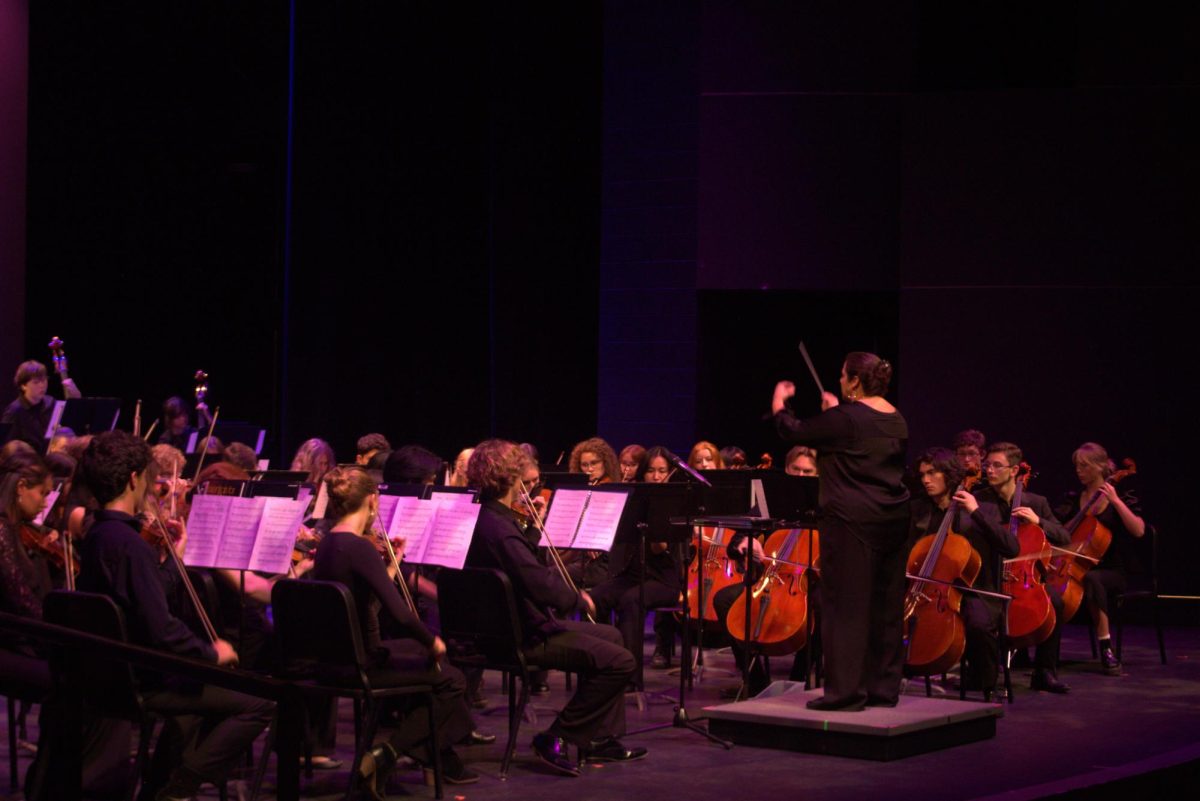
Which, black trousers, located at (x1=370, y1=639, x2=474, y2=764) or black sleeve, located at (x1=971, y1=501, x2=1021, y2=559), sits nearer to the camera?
black trousers, located at (x1=370, y1=639, x2=474, y2=764)

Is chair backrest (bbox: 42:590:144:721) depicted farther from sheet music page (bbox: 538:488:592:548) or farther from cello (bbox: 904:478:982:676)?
cello (bbox: 904:478:982:676)

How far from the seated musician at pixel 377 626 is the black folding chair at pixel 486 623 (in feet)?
0.75

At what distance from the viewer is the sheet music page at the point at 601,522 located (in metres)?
5.77

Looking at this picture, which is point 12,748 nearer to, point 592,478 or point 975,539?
point 592,478

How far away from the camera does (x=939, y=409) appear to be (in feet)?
32.9

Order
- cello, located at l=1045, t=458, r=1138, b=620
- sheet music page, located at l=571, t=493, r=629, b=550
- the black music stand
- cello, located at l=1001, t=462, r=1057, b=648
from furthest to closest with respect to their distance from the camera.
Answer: cello, located at l=1045, t=458, r=1138, b=620 < cello, located at l=1001, t=462, r=1057, b=648 < the black music stand < sheet music page, located at l=571, t=493, r=629, b=550

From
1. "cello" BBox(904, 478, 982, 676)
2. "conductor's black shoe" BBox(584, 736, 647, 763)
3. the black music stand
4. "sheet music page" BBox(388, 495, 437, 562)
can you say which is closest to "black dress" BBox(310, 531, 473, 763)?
"sheet music page" BBox(388, 495, 437, 562)

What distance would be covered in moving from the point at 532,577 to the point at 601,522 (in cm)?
69

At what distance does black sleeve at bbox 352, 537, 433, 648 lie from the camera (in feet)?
15.0

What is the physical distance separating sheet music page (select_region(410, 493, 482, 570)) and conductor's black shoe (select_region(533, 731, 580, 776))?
0.72 meters

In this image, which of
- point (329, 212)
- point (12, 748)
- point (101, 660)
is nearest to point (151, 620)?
point (101, 660)

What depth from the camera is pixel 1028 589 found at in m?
7.07

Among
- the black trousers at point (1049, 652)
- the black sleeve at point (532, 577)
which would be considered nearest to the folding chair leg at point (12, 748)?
the black sleeve at point (532, 577)

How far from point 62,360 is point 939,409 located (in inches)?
246
